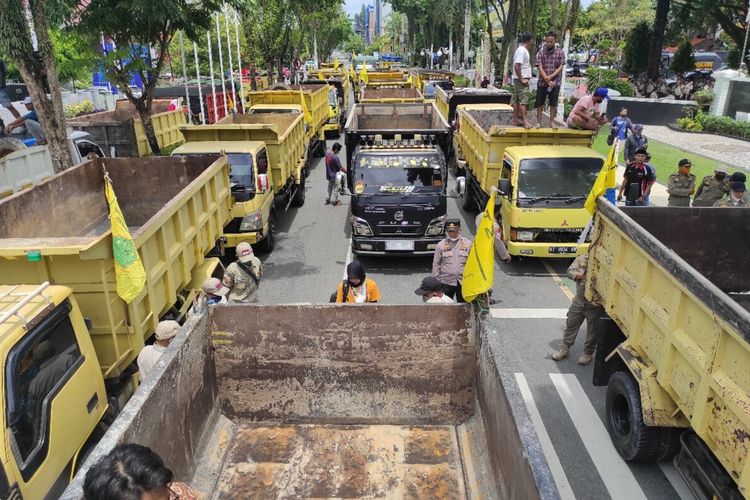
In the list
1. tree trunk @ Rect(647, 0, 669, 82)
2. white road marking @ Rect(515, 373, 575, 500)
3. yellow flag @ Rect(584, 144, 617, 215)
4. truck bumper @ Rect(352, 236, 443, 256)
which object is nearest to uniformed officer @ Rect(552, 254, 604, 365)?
yellow flag @ Rect(584, 144, 617, 215)

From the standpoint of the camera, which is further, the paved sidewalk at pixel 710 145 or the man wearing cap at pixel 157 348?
the paved sidewalk at pixel 710 145

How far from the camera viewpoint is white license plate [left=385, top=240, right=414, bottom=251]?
984 cm

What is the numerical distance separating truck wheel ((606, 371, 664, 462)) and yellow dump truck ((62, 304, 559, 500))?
4.62 ft

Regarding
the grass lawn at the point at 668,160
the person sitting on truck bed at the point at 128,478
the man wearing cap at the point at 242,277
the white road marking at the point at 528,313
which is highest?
the person sitting on truck bed at the point at 128,478

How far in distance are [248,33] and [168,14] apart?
15.9 meters

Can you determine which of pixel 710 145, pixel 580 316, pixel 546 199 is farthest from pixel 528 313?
pixel 710 145

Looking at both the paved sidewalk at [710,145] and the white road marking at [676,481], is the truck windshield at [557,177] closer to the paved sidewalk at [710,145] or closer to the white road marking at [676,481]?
the white road marking at [676,481]

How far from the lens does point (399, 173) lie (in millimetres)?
10406

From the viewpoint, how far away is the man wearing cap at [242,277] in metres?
6.60

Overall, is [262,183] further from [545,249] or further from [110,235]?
[110,235]

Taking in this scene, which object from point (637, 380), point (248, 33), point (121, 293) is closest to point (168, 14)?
point (121, 293)

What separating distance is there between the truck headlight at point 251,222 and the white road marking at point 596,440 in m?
5.64

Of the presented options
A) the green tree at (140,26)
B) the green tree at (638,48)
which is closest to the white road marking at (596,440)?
the green tree at (140,26)

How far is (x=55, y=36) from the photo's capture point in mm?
24344
